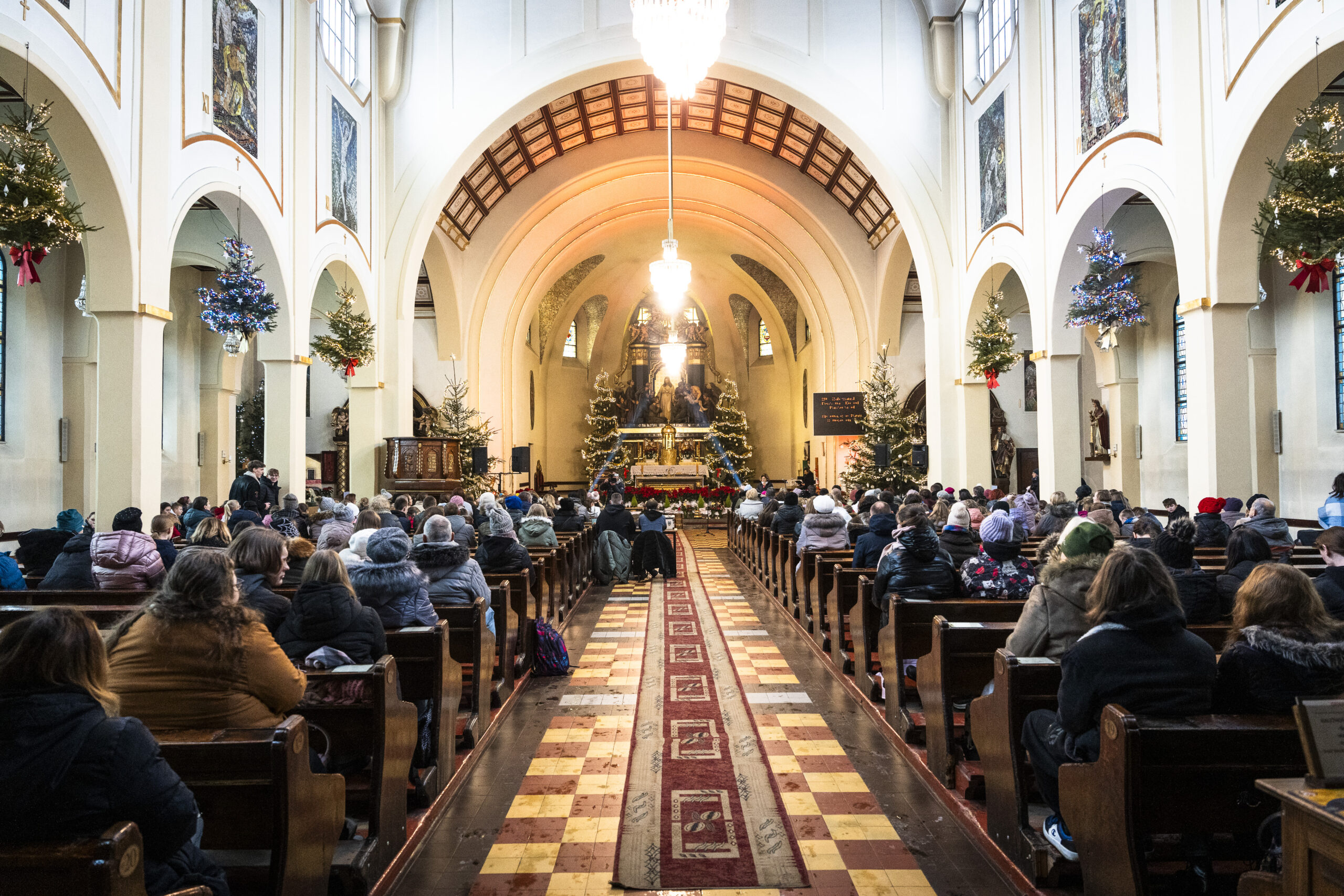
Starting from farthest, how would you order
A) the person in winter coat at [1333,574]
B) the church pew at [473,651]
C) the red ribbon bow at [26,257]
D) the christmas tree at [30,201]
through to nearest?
the red ribbon bow at [26,257] < the christmas tree at [30,201] < the church pew at [473,651] < the person in winter coat at [1333,574]

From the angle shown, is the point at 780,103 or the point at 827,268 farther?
the point at 827,268

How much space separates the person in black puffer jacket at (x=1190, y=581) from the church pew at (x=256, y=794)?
323cm

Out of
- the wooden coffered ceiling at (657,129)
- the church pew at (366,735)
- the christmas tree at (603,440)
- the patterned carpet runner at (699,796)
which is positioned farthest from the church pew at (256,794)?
the christmas tree at (603,440)

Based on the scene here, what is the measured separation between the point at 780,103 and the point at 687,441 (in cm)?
1187

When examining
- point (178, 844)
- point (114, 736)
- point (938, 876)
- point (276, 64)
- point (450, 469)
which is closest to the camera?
point (114, 736)

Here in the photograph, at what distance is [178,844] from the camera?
1.90m

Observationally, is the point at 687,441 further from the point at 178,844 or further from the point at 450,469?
the point at 178,844

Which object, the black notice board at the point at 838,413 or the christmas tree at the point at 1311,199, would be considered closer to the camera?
the christmas tree at the point at 1311,199

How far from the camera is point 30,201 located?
578 cm

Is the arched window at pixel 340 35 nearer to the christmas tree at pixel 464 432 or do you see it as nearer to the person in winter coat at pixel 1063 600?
the christmas tree at pixel 464 432

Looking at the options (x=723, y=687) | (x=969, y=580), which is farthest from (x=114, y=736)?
(x=723, y=687)

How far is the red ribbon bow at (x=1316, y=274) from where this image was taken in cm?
634

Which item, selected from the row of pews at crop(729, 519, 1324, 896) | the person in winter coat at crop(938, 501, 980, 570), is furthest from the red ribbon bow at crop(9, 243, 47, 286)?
the person in winter coat at crop(938, 501, 980, 570)

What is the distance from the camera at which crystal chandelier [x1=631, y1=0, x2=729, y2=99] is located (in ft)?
32.4
